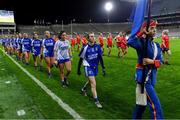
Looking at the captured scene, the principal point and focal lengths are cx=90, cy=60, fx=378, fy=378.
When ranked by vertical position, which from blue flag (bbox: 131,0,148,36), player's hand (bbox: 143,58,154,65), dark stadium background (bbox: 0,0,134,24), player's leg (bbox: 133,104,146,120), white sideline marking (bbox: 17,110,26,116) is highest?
dark stadium background (bbox: 0,0,134,24)

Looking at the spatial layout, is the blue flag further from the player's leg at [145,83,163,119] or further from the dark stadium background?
the dark stadium background

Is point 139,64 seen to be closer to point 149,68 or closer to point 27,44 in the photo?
point 149,68

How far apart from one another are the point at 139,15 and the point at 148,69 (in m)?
0.98

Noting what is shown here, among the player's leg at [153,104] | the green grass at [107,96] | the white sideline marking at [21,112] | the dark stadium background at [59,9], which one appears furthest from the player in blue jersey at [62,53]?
the dark stadium background at [59,9]

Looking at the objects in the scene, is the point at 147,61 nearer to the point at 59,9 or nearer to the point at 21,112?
the point at 21,112

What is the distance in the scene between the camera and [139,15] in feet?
21.9

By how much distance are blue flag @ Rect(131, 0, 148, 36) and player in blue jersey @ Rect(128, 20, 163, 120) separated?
0.29 ft

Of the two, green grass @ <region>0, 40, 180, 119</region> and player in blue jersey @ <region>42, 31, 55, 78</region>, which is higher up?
player in blue jersey @ <region>42, 31, 55, 78</region>

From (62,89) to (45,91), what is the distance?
800 mm

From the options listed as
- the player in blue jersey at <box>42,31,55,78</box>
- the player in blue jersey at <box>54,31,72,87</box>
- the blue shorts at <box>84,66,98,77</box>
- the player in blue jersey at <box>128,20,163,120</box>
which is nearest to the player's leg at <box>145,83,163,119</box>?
the player in blue jersey at <box>128,20,163,120</box>

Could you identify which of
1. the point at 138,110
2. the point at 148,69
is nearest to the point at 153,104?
the point at 138,110

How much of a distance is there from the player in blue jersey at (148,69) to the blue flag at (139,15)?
9 cm

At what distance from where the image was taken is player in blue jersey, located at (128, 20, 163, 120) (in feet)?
21.5

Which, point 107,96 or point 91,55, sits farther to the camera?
point 107,96
